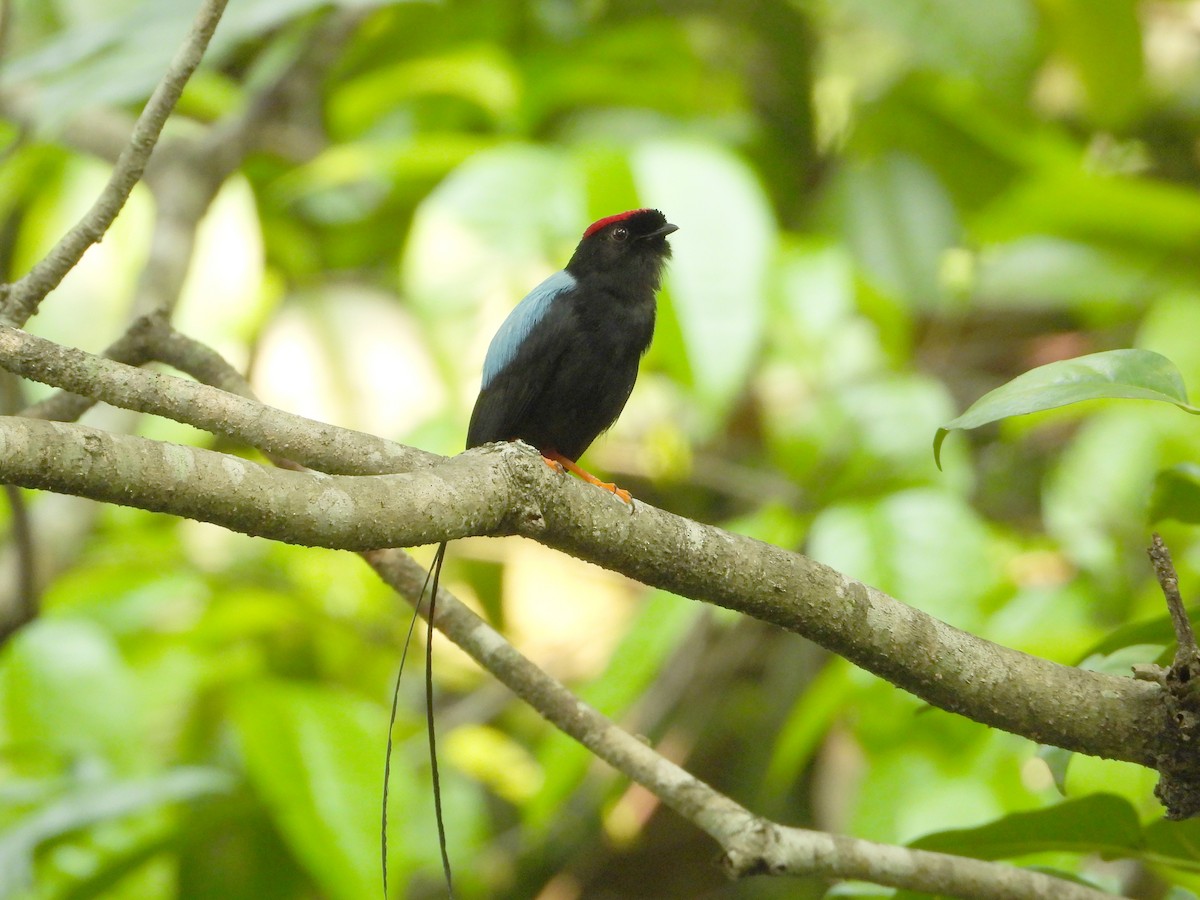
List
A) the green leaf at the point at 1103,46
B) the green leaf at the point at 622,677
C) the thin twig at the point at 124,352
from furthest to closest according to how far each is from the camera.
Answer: the green leaf at the point at 1103,46, the green leaf at the point at 622,677, the thin twig at the point at 124,352

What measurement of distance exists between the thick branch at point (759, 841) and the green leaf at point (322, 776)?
41.3 inches

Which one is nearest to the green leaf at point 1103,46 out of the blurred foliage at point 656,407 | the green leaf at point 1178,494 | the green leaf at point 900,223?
the blurred foliage at point 656,407

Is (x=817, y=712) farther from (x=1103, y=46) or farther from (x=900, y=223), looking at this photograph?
(x=1103, y=46)

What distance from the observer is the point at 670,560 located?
4.27 feet

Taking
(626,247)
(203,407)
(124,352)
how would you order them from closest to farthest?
1. (203,407)
2. (124,352)
3. (626,247)

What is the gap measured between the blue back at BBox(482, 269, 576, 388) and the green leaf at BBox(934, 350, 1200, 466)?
3.85ft

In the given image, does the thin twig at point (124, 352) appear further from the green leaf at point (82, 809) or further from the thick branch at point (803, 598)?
the green leaf at point (82, 809)

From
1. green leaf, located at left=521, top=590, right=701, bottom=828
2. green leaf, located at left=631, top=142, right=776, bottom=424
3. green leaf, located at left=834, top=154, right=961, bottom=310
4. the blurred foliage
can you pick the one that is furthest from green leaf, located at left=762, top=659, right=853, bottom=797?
green leaf, located at left=834, top=154, right=961, bottom=310

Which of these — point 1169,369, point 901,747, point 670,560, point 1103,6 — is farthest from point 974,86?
point 670,560

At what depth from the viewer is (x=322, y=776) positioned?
8.75 feet

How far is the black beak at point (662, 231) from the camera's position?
2.58m

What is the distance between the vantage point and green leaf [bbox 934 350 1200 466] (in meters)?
1.21

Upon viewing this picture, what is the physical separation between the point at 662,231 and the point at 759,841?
1.55m

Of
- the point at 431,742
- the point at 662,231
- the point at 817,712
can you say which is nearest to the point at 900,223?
the point at 662,231
